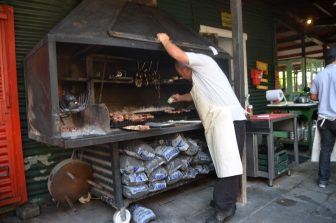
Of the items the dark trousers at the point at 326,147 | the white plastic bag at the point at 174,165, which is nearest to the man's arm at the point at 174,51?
the white plastic bag at the point at 174,165

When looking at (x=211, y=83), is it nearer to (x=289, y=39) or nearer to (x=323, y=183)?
(x=323, y=183)

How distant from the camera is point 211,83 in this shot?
3268mm

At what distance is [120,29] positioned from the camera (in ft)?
10.8

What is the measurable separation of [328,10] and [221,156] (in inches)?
Result: 334

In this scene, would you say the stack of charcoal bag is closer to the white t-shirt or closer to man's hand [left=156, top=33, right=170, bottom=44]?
the white t-shirt

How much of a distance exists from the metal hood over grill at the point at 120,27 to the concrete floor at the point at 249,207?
2158mm

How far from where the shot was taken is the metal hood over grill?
3002mm

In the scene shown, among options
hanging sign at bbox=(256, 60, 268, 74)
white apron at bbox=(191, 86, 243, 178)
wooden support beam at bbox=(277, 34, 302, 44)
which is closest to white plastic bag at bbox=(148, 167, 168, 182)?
white apron at bbox=(191, 86, 243, 178)

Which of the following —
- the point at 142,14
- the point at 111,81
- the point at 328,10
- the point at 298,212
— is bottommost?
the point at 298,212

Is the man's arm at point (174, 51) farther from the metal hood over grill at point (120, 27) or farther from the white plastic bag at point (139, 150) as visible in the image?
the white plastic bag at point (139, 150)

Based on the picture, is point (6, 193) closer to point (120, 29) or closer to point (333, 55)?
point (120, 29)

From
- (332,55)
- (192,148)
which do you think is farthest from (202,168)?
(332,55)

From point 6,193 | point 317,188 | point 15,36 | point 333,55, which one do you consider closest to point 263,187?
point 317,188

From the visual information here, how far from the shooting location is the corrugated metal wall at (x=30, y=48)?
150 inches
